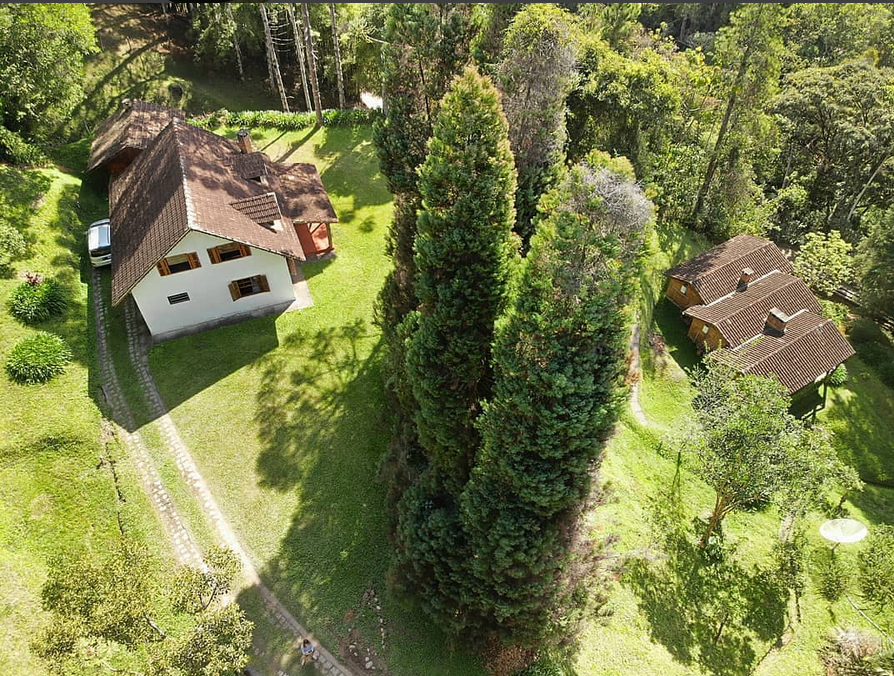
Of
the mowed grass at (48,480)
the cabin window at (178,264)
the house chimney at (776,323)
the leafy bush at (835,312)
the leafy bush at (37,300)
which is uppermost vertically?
the cabin window at (178,264)

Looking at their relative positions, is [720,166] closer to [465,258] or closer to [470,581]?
[465,258]

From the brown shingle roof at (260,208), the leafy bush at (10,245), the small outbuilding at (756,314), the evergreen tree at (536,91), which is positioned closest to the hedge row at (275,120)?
the brown shingle roof at (260,208)

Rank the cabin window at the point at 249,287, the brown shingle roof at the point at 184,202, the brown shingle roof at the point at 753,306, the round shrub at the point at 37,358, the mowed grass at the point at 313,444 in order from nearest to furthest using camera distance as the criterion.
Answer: the mowed grass at the point at 313,444 → the round shrub at the point at 37,358 → the brown shingle roof at the point at 184,202 → the cabin window at the point at 249,287 → the brown shingle roof at the point at 753,306

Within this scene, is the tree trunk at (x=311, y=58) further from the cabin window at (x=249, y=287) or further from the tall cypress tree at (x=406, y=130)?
the cabin window at (x=249, y=287)

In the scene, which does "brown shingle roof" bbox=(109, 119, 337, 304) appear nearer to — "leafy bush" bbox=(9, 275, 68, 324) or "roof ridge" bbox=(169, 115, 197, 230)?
"roof ridge" bbox=(169, 115, 197, 230)

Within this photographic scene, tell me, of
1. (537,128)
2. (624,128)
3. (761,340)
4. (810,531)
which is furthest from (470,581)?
(624,128)

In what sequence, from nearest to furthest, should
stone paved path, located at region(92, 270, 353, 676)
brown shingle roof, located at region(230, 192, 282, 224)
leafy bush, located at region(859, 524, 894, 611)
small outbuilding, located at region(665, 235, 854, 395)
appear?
stone paved path, located at region(92, 270, 353, 676) → leafy bush, located at region(859, 524, 894, 611) → brown shingle roof, located at region(230, 192, 282, 224) → small outbuilding, located at region(665, 235, 854, 395)

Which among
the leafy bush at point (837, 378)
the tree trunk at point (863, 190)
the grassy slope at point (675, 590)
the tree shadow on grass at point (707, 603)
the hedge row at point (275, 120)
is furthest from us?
the hedge row at point (275, 120)

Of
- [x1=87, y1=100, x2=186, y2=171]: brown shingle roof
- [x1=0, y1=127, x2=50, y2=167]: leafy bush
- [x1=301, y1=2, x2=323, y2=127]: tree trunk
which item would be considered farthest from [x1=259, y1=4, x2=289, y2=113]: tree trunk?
[x1=0, y1=127, x2=50, y2=167]: leafy bush
